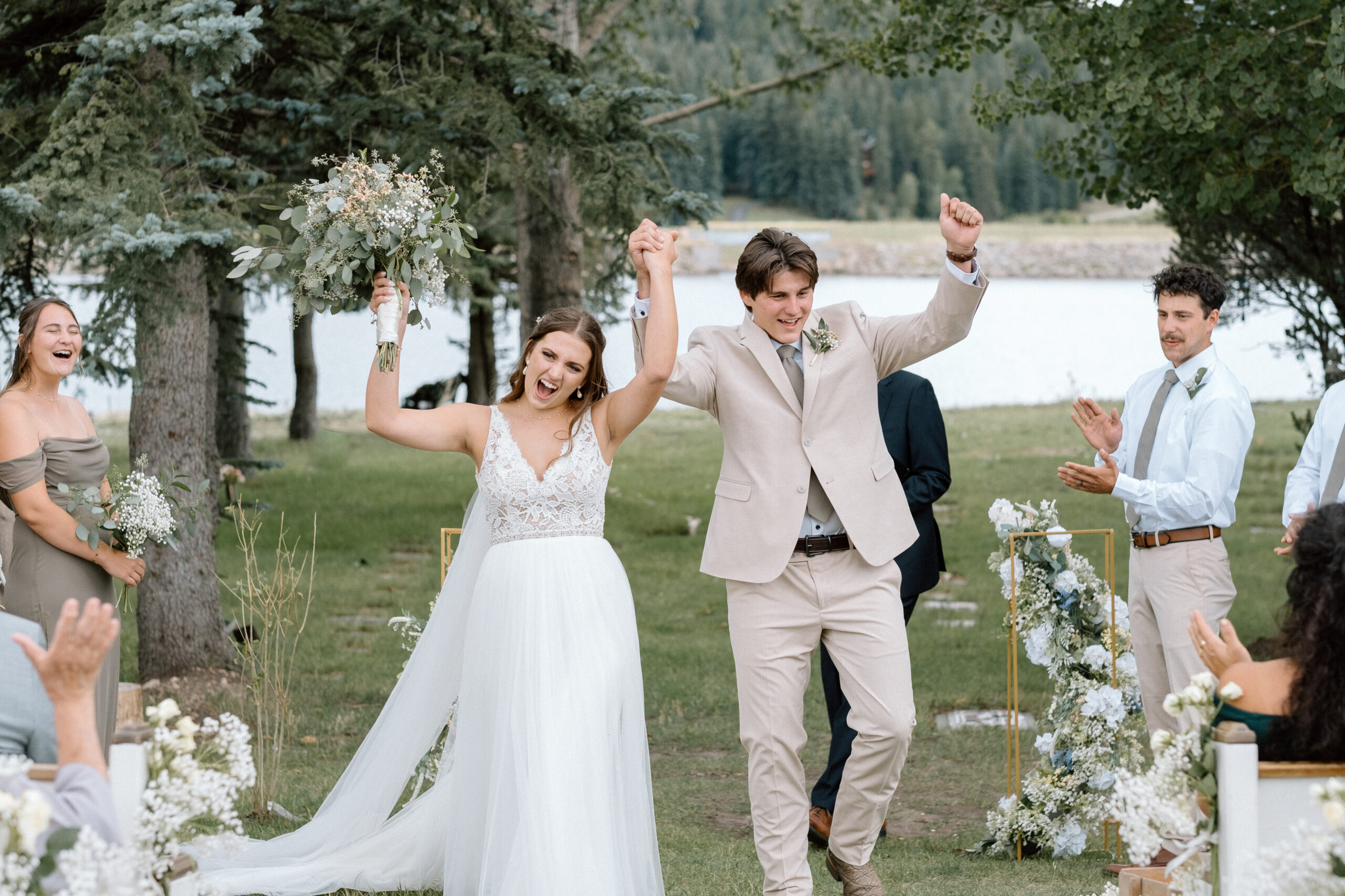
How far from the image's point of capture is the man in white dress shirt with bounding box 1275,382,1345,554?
4672 millimetres

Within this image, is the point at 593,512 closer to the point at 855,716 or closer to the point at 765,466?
the point at 765,466

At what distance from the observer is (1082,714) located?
5562 millimetres

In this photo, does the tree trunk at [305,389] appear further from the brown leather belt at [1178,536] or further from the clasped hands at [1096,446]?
the brown leather belt at [1178,536]

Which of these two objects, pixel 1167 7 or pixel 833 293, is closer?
pixel 1167 7

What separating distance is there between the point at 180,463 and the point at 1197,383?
18.9 ft

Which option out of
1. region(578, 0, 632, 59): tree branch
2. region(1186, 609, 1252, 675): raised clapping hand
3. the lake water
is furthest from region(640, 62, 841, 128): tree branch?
region(1186, 609, 1252, 675): raised clapping hand

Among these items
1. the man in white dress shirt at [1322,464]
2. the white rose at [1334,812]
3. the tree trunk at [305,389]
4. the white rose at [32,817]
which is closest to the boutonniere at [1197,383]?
the man in white dress shirt at [1322,464]

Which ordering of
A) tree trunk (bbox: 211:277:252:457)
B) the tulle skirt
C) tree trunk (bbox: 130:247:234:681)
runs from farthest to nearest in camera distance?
tree trunk (bbox: 211:277:252:457)
tree trunk (bbox: 130:247:234:681)
the tulle skirt

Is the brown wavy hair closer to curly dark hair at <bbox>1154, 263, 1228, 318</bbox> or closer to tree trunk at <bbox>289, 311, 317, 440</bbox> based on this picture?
curly dark hair at <bbox>1154, 263, 1228, 318</bbox>

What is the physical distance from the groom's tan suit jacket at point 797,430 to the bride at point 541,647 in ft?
0.90

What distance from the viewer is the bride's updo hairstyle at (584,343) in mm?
4418

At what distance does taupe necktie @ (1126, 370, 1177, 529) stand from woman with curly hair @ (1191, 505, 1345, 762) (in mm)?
2024

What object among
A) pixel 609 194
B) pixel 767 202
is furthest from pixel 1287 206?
pixel 767 202

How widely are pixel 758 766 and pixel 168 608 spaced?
4945mm
